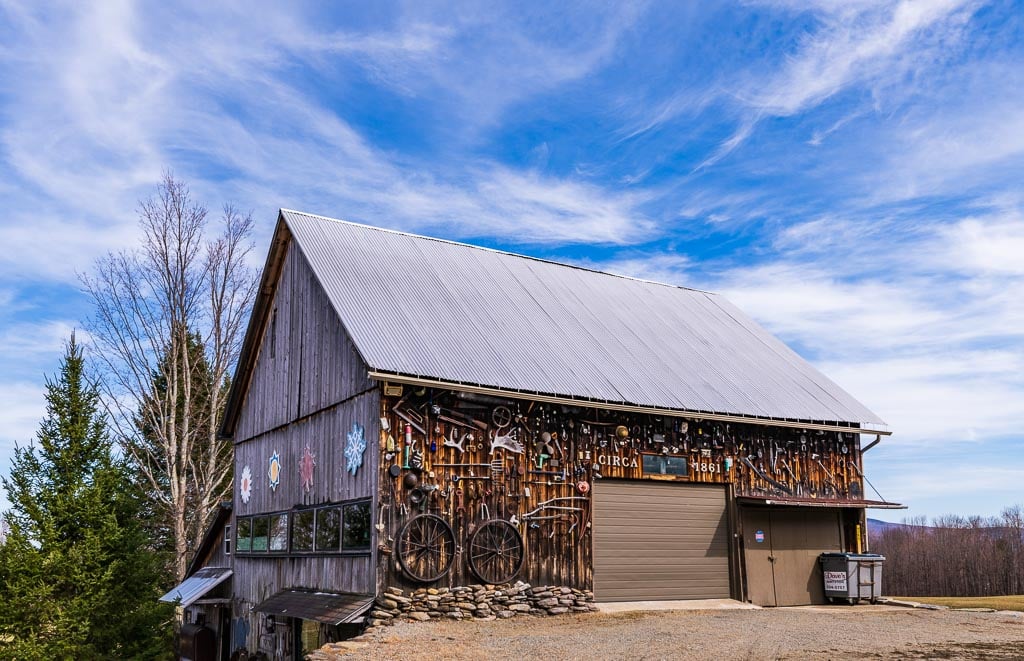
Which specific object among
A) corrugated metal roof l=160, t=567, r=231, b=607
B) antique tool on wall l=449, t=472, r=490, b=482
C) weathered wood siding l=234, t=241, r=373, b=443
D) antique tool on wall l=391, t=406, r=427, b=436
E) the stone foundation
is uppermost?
weathered wood siding l=234, t=241, r=373, b=443

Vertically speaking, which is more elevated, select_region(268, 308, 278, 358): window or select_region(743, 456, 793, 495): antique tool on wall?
select_region(268, 308, 278, 358): window

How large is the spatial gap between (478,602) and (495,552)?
921 millimetres

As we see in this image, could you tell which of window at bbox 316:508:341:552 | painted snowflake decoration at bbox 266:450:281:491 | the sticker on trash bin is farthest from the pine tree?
the sticker on trash bin

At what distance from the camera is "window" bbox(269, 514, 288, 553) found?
18.7 m

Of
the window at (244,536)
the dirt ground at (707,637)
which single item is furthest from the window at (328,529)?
the window at (244,536)

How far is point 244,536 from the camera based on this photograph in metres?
21.4

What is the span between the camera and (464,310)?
18453mm

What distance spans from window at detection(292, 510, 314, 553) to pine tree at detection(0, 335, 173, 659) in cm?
780

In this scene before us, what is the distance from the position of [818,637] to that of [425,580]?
6.20 m

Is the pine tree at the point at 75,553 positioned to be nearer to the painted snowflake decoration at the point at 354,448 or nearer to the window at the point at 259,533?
the window at the point at 259,533

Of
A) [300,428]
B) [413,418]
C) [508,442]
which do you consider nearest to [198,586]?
[300,428]

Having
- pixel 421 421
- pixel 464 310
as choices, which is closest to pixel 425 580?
pixel 421 421

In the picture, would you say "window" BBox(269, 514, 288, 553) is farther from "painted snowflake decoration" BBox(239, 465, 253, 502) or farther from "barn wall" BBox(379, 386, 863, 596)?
"barn wall" BBox(379, 386, 863, 596)

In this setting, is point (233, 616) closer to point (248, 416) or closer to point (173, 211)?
point (248, 416)
